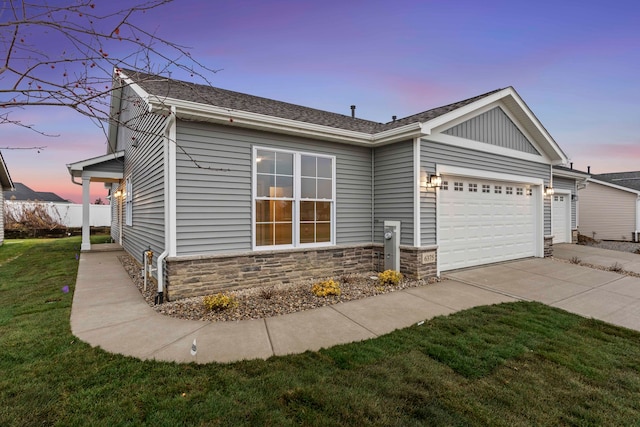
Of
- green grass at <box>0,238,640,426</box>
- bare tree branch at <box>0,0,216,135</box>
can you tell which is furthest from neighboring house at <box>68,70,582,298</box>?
green grass at <box>0,238,640,426</box>

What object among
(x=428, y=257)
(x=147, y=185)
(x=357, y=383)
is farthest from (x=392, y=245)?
(x=147, y=185)

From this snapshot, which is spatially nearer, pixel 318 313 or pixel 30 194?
pixel 318 313

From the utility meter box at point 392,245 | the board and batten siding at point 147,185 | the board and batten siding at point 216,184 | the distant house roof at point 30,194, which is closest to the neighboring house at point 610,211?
the utility meter box at point 392,245

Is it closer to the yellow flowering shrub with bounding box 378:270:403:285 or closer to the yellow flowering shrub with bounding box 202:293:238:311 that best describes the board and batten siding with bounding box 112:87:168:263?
the yellow flowering shrub with bounding box 202:293:238:311

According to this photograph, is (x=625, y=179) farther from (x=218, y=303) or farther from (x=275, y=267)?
(x=218, y=303)

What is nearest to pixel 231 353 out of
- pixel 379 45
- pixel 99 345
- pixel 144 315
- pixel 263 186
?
pixel 99 345

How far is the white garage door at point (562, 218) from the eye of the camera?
1362cm

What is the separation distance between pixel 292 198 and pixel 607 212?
2077 cm

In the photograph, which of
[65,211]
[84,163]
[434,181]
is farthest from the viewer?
[65,211]

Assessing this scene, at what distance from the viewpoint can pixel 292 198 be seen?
262 inches

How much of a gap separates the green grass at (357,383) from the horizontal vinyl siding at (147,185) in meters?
2.67

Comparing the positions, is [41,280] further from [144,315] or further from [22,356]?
[22,356]

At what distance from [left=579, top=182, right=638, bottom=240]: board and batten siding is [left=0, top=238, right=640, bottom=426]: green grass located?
59.7 feet

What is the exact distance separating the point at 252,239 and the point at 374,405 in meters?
4.23
